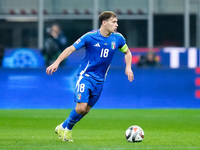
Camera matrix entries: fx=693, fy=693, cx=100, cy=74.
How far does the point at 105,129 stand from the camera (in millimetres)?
13828

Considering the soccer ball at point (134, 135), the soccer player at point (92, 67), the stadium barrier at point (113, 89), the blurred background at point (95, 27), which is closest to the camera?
the soccer ball at point (134, 135)

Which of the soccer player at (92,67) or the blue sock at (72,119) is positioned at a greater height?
the soccer player at (92,67)

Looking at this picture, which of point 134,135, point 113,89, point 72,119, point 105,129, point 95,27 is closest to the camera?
point 134,135

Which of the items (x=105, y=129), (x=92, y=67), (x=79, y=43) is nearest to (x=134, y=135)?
(x=92, y=67)

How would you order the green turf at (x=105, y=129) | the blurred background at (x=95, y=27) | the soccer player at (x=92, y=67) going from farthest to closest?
1. the blurred background at (x=95, y=27)
2. the soccer player at (x=92, y=67)
3. the green turf at (x=105, y=129)

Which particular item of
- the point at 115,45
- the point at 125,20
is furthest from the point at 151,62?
the point at 115,45

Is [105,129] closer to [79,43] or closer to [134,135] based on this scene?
[134,135]

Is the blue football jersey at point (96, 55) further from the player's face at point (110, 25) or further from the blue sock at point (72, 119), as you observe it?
the blue sock at point (72, 119)

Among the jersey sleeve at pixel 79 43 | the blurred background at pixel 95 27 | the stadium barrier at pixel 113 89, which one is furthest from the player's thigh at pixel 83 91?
the blurred background at pixel 95 27

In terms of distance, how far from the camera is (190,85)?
19609 mm

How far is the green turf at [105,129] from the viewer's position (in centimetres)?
1019

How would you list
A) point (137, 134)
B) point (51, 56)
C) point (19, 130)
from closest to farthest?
1. point (137, 134)
2. point (19, 130)
3. point (51, 56)

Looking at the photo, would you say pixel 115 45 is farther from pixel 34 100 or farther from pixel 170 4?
pixel 170 4

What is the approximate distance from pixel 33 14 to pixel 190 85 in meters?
6.99
